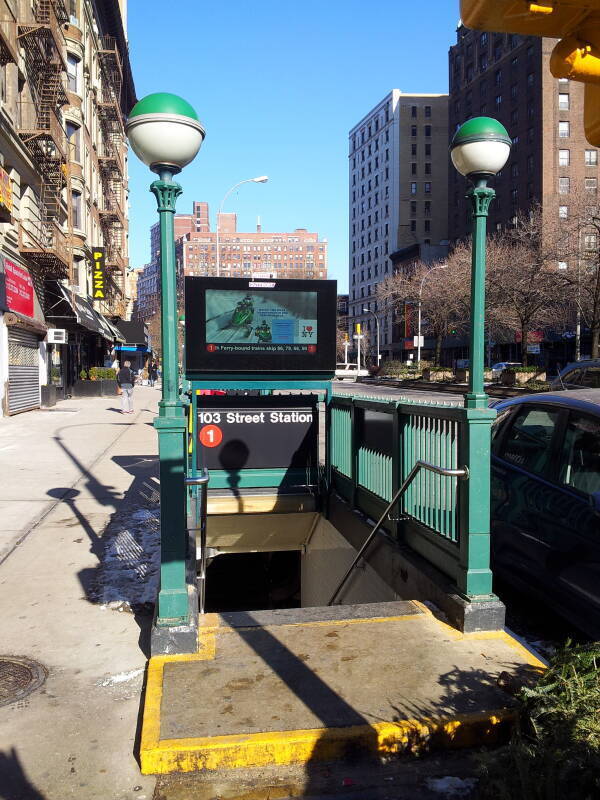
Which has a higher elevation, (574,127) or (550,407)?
(574,127)

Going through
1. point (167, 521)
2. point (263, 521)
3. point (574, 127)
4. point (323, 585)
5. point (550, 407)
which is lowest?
point (323, 585)

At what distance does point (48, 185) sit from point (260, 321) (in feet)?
66.4

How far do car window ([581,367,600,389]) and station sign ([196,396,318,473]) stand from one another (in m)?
6.46

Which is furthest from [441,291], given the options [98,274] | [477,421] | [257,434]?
[477,421]

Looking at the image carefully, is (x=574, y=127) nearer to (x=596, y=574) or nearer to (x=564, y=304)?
(x=564, y=304)

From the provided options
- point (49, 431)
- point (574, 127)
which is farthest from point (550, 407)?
point (574, 127)

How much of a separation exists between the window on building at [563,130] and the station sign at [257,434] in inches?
2506

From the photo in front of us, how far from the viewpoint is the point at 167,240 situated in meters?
4.22

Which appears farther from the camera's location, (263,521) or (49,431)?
(49,431)

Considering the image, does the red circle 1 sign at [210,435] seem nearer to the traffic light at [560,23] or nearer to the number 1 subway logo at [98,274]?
the traffic light at [560,23]

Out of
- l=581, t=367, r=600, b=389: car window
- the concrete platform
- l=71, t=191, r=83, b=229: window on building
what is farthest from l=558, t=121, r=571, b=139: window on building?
the concrete platform

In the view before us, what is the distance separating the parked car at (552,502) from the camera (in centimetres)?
385

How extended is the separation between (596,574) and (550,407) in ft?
4.71

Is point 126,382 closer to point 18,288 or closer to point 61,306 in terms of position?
point 18,288
